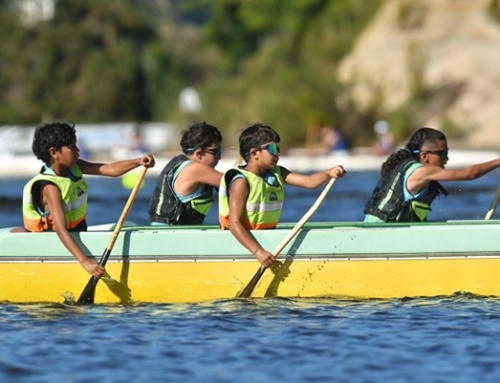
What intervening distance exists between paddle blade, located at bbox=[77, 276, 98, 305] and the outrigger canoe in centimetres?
6

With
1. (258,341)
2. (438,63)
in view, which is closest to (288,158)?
(438,63)

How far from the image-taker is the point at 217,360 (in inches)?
319

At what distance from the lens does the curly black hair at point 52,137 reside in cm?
987

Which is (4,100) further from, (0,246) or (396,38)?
(0,246)

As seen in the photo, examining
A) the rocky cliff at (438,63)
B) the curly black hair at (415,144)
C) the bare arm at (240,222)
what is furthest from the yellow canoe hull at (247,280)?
the rocky cliff at (438,63)

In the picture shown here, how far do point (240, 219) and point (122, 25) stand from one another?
4759cm

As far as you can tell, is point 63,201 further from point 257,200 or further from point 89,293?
point 257,200

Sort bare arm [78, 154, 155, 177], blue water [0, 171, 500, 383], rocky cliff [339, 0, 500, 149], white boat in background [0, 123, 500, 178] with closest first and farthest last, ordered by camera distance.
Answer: blue water [0, 171, 500, 383], bare arm [78, 154, 155, 177], white boat in background [0, 123, 500, 178], rocky cliff [339, 0, 500, 149]

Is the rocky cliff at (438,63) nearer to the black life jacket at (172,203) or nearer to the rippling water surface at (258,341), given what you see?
the black life jacket at (172,203)

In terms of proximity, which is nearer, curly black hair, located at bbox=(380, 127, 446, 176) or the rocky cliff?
curly black hair, located at bbox=(380, 127, 446, 176)

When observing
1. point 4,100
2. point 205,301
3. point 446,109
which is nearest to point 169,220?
point 205,301

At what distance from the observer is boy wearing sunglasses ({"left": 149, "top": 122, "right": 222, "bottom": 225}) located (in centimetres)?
1026

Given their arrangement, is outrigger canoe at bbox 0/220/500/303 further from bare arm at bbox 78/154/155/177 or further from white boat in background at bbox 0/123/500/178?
white boat in background at bbox 0/123/500/178

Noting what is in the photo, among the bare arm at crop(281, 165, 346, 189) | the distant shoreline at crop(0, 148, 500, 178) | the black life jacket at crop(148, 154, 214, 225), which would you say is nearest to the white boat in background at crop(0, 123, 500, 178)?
the distant shoreline at crop(0, 148, 500, 178)
